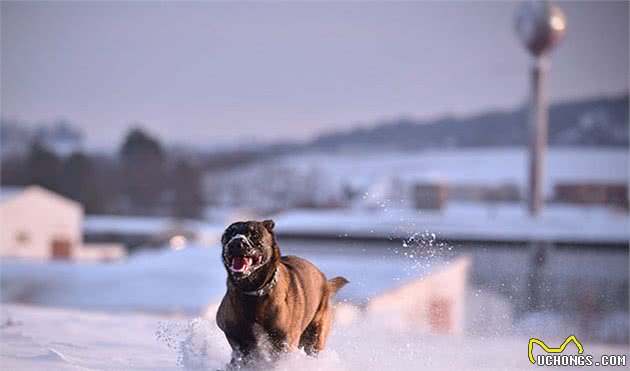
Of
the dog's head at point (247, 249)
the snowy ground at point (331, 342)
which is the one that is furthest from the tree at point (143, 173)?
the dog's head at point (247, 249)

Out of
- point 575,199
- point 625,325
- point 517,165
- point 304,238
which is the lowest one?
point 625,325

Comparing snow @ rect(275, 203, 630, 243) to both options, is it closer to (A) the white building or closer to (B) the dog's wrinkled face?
(A) the white building

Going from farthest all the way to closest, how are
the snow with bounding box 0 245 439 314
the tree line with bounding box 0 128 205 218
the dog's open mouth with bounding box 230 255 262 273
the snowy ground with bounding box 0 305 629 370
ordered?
the tree line with bounding box 0 128 205 218, the snow with bounding box 0 245 439 314, the snowy ground with bounding box 0 305 629 370, the dog's open mouth with bounding box 230 255 262 273

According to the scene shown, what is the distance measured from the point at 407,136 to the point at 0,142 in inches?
903

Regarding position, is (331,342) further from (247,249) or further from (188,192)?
(188,192)

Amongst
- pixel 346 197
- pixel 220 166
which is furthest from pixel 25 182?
pixel 346 197

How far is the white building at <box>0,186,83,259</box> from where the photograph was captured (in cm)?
3027

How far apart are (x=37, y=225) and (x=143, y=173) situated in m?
16.9

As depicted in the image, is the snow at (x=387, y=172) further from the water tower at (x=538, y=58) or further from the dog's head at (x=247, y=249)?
the dog's head at (x=247, y=249)

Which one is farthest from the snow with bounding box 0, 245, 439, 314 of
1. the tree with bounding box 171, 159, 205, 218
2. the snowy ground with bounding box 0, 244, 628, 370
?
the tree with bounding box 171, 159, 205, 218

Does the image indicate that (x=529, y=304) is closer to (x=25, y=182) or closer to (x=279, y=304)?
(x=279, y=304)

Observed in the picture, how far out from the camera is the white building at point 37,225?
1192 inches

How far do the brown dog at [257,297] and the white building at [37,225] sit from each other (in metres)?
28.5

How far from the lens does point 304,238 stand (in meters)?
19.9
